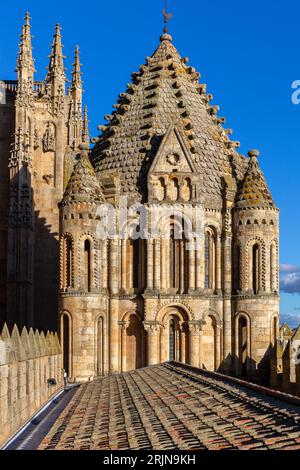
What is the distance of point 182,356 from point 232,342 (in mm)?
3732

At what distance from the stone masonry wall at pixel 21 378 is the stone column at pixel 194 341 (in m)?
14.3

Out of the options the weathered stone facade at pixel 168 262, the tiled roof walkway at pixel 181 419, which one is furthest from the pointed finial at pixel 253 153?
the tiled roof walkway at pixel 181 419

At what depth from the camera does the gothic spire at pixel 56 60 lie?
258ft

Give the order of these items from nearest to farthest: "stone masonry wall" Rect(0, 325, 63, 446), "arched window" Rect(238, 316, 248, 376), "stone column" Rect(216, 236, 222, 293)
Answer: "stone masonry wall" Rect(0, 325, 63, 446)
"arched window" Rect(238, 316, 248, 376)
"stone column" Rect(216, 236, 222, 293)

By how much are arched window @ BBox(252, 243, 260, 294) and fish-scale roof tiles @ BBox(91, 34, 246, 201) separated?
4.19 meters

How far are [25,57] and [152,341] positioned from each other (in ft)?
86.2

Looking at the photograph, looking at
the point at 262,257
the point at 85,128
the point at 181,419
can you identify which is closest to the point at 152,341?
the point at 262,257

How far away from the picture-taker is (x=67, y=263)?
59.3 metres

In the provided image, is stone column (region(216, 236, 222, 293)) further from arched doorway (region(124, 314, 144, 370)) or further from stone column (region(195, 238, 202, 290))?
arched doorway (region(124, 314, 144, 370))

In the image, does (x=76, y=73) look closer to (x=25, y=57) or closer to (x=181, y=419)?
(x=25, y=57)

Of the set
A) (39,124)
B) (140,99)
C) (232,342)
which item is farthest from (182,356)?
(39,124)

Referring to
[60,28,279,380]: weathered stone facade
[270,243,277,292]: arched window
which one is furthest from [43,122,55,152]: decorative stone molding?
[270,243,277,292]: arched window

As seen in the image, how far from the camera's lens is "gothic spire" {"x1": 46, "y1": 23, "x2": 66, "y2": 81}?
258 ft

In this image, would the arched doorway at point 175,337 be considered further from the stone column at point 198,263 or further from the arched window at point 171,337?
the stone column at point 198,263
